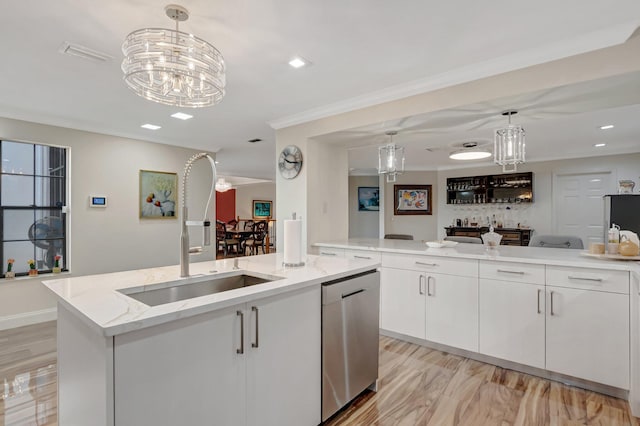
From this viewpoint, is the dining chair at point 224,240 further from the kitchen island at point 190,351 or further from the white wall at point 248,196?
the kitchen island at point 190,351

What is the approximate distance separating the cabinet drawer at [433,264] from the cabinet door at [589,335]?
1.81 ft

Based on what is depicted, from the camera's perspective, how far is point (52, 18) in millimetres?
1907

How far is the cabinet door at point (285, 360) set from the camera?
143 cm

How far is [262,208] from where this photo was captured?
12.8 m

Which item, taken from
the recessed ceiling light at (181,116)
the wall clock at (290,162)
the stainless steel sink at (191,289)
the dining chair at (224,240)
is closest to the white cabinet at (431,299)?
the wall clock at (290,162)

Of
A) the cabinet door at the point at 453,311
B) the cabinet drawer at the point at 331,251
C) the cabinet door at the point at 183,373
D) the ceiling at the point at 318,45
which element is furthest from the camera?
the cabinet drawer at the point at 331,251

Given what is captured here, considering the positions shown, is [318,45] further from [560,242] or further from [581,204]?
[581,204]

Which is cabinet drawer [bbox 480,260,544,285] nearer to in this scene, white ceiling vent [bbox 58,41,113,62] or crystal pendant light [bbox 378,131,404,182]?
crystal pendant light [bbox 378,131,404,182]

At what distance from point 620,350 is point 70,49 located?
4134mm

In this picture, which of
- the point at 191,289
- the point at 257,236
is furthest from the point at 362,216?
the point at 191,289

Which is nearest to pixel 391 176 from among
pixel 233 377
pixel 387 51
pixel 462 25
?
pixel 387 51

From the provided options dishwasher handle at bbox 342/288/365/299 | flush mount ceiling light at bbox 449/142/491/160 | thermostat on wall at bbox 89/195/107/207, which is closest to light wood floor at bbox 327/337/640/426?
dishwasher handle at bbox 342/288/365/299

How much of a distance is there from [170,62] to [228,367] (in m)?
1.57

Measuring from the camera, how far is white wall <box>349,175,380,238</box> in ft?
29.7
